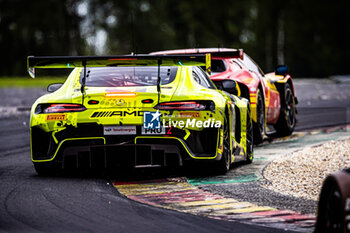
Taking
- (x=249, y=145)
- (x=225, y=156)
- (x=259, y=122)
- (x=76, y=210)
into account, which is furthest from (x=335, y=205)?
(x=259, y=122)

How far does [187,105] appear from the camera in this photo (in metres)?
8.73

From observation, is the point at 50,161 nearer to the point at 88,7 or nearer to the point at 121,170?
the point at 121,170

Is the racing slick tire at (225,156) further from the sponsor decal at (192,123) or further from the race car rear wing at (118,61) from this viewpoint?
the race car rear wing at (118,61)

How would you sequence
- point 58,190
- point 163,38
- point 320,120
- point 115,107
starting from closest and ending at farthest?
point 58,190 < point 115,107 < point 320,120 < point 163,38

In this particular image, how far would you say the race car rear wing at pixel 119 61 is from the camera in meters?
8.88

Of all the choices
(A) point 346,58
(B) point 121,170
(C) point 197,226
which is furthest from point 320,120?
(A) point 346,58

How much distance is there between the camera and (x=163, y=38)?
252 ft

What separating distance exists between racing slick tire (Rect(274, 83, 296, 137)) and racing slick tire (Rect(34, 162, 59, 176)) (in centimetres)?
550

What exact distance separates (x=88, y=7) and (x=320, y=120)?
56738 mm

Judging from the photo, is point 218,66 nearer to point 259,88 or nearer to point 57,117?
point 259,88

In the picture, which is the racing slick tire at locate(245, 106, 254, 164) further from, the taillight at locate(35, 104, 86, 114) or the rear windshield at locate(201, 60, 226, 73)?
the taillight at locate(35, 104, 86, 114)

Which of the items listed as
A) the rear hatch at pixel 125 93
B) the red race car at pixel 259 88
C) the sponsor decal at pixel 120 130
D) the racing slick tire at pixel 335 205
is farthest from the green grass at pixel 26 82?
the racing slick tire at pixel 335 205

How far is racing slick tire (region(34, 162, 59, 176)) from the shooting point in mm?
9000

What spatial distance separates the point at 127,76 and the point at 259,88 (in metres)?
3.54
